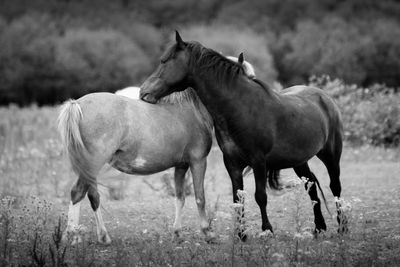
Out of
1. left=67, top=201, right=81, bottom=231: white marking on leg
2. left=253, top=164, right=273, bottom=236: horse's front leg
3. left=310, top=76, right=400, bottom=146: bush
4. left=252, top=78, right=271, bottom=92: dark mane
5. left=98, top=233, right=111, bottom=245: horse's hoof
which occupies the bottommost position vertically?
left=98, top=233, right=111, bottom=245: horse's hoof

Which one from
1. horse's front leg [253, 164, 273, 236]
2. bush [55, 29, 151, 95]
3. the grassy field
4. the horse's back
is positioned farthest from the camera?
bush [55, 29, 151, 95]

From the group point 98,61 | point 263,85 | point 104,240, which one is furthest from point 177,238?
point 98,61

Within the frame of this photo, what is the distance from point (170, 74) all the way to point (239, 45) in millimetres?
37847

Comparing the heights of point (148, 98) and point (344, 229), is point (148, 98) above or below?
above

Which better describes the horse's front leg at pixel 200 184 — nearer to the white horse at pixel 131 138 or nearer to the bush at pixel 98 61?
the white horse at pixel 131 138

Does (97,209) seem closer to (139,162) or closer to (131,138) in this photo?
(139,162)

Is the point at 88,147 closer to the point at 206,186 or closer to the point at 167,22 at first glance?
the point at 206,186

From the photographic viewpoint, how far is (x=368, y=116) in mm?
14320

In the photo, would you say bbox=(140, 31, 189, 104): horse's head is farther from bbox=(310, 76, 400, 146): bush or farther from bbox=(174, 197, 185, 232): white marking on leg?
bbox=(310, 76, 400, 146): bush

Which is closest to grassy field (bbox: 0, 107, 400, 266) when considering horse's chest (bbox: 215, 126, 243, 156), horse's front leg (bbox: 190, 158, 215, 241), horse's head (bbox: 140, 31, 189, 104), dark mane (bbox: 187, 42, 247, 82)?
horse's front leg (bbox: 190, 158, 215, 241)

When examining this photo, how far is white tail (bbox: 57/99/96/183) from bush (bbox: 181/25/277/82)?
93.8 ft

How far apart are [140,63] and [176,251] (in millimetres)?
44093

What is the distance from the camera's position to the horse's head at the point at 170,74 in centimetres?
593

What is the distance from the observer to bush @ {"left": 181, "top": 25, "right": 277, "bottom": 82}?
3852 centimetres
